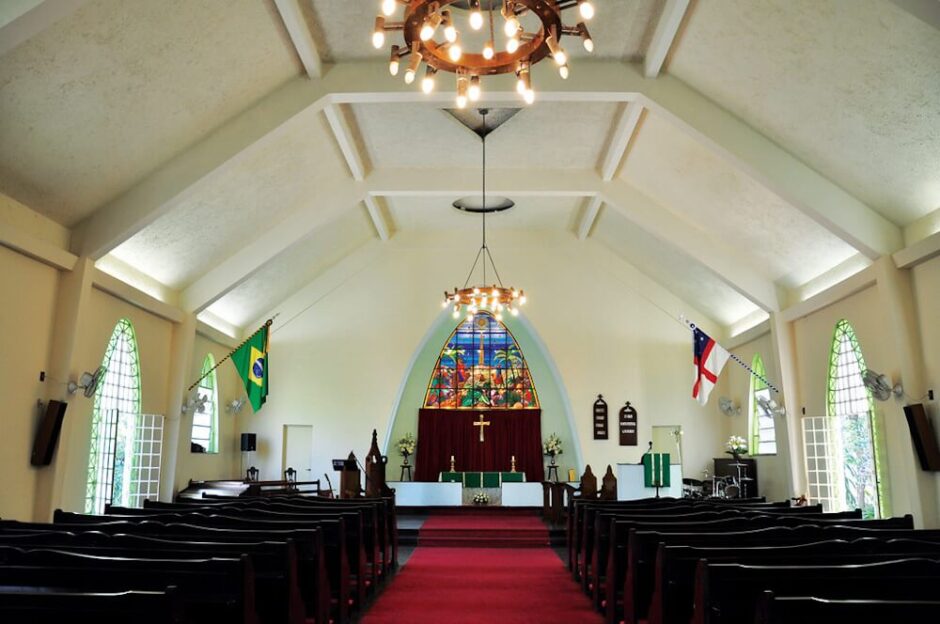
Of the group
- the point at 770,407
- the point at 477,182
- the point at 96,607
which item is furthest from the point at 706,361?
the point at 96,607

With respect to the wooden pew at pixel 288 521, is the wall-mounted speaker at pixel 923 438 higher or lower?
higher

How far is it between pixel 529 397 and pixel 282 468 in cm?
576

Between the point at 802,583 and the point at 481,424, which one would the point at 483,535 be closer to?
the point at 481,424

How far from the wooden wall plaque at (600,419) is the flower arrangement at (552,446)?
5.06ft

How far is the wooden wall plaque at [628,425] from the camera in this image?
15.6 metres

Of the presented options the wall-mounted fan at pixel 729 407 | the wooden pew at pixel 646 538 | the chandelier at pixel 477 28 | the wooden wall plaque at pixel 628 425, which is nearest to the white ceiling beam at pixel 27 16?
the chandelier at pixel 477 28

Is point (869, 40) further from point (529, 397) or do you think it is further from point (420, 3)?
point (529, 397)

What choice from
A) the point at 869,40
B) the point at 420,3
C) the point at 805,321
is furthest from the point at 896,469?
the point at 420,3

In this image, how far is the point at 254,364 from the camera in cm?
→ 1264

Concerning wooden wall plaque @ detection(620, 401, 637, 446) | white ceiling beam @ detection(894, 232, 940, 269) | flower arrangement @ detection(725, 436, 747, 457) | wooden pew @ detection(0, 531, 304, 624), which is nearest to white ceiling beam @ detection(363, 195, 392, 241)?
wooden wall plaque @ detection(620, 401, 637, 446)

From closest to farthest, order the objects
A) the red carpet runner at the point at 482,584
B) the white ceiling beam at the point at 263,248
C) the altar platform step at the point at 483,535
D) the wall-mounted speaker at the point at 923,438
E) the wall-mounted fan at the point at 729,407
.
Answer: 1. the red carpet runner at the point at 482,584
2. the wall-mounted speaker at the point at 923,438
3. the altar platform step at the point at 483,535
4. the white ceiling beam at the point at 263,248
5. the wall-mounted fan at the point at 729,407

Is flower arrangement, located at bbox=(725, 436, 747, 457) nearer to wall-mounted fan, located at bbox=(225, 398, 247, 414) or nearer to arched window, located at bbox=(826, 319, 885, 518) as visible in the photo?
arched window, located at bbox=(826, 319, 885, 518)

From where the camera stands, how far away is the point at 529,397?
1756 cm

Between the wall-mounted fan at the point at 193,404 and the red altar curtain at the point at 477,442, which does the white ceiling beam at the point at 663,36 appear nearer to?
the wall-mounted fan at the point at 193,404
